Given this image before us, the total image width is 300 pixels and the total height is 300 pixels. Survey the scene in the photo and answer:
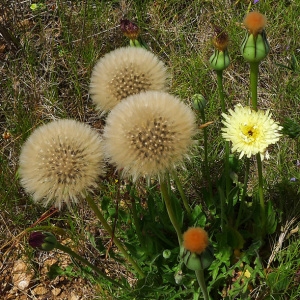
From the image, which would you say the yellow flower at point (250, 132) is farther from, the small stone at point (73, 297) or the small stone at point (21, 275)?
the small stone at point (21, 275)

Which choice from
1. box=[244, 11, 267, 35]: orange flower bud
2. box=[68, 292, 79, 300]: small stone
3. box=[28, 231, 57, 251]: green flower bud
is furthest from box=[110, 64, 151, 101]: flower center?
box=[68, 292, 79, 300]: small stone

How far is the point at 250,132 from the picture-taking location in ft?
6.72

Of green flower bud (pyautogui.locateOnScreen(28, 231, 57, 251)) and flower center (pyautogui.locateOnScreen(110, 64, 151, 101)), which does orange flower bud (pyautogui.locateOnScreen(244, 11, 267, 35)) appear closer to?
flower center (pyautogui.locateOnScreen(110, 64, 151, 101))

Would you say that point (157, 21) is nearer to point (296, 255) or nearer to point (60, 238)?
point (60, 238)

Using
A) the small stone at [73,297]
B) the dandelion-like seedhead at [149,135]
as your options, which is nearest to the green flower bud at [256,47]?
the dandelion-like seedhead at [149,135]

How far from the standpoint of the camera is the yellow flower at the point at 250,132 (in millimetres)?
2014

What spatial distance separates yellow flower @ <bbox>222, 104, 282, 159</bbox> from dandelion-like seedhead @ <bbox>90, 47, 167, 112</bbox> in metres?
0.33

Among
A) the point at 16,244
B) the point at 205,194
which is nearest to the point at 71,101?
the point at 16,244

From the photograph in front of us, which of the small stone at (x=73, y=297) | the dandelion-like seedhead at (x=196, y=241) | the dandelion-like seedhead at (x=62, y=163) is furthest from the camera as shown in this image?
the small stone at (x=73, y=297)

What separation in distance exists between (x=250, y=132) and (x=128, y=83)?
1.78 ft

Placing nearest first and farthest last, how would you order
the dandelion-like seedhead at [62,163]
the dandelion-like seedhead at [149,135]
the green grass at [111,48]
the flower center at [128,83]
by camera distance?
the dandelion-like seedhead at [149,135], the dandelion-like seedhead at [62,163], the flower center at [128,83], the green grass at [111,48]

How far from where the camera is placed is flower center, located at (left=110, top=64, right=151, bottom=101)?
201cm

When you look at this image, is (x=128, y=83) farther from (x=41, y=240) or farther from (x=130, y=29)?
(x=41, y=240)

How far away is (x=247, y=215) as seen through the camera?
8.52ft
